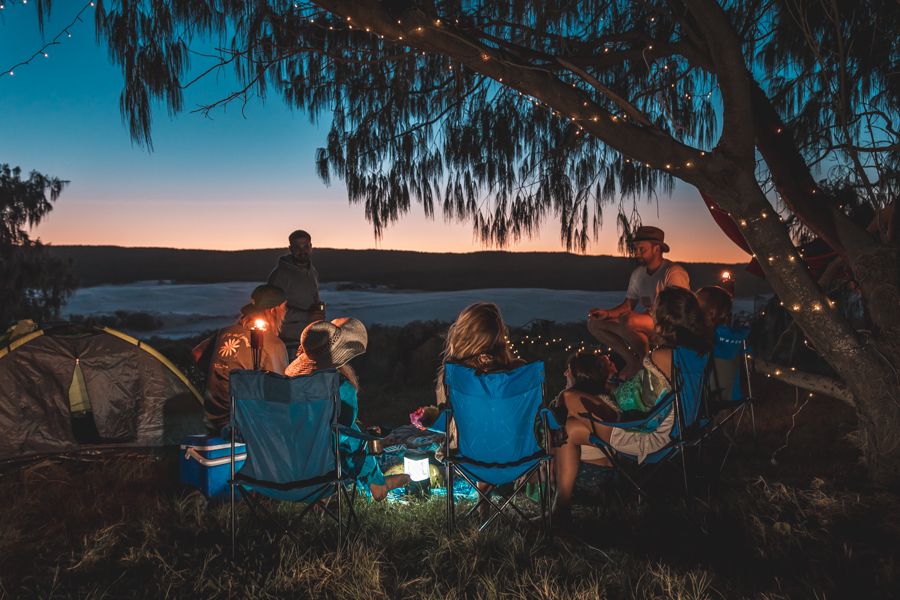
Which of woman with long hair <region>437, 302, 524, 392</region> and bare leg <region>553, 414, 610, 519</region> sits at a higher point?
woman with long hair <region>437, 302, 524, 392</region>

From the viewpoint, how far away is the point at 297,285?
484 centimetres

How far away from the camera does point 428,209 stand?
4332 millimetres

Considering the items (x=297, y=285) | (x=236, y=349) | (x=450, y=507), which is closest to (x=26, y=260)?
(x=297, y=285)

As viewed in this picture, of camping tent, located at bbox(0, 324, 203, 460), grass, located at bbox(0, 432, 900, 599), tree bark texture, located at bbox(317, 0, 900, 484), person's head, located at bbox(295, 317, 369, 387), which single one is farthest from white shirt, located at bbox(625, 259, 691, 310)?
camping tent, located at bbox(0, 324, 203, 460)

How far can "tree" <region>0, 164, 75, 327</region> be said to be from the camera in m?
8.75

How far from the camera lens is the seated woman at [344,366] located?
303 cm

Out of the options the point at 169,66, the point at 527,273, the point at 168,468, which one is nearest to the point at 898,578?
the point at 168,468

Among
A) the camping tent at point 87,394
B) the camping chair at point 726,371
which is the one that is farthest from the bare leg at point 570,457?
the camping tent at point 87,394

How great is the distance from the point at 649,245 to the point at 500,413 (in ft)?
6.10

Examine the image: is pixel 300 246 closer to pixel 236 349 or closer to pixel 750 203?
pixel 236 349

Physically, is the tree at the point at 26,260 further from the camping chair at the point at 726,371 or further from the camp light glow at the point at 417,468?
the camping chair at the point at 726,371

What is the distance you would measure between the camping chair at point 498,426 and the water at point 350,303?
843cm

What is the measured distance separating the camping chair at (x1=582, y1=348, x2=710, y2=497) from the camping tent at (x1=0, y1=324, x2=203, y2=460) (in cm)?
262

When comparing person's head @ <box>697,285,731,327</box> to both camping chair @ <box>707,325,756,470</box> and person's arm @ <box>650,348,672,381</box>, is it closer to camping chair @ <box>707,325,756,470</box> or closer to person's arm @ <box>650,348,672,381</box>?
camping chair @ <box>707,325,756,470</box>
